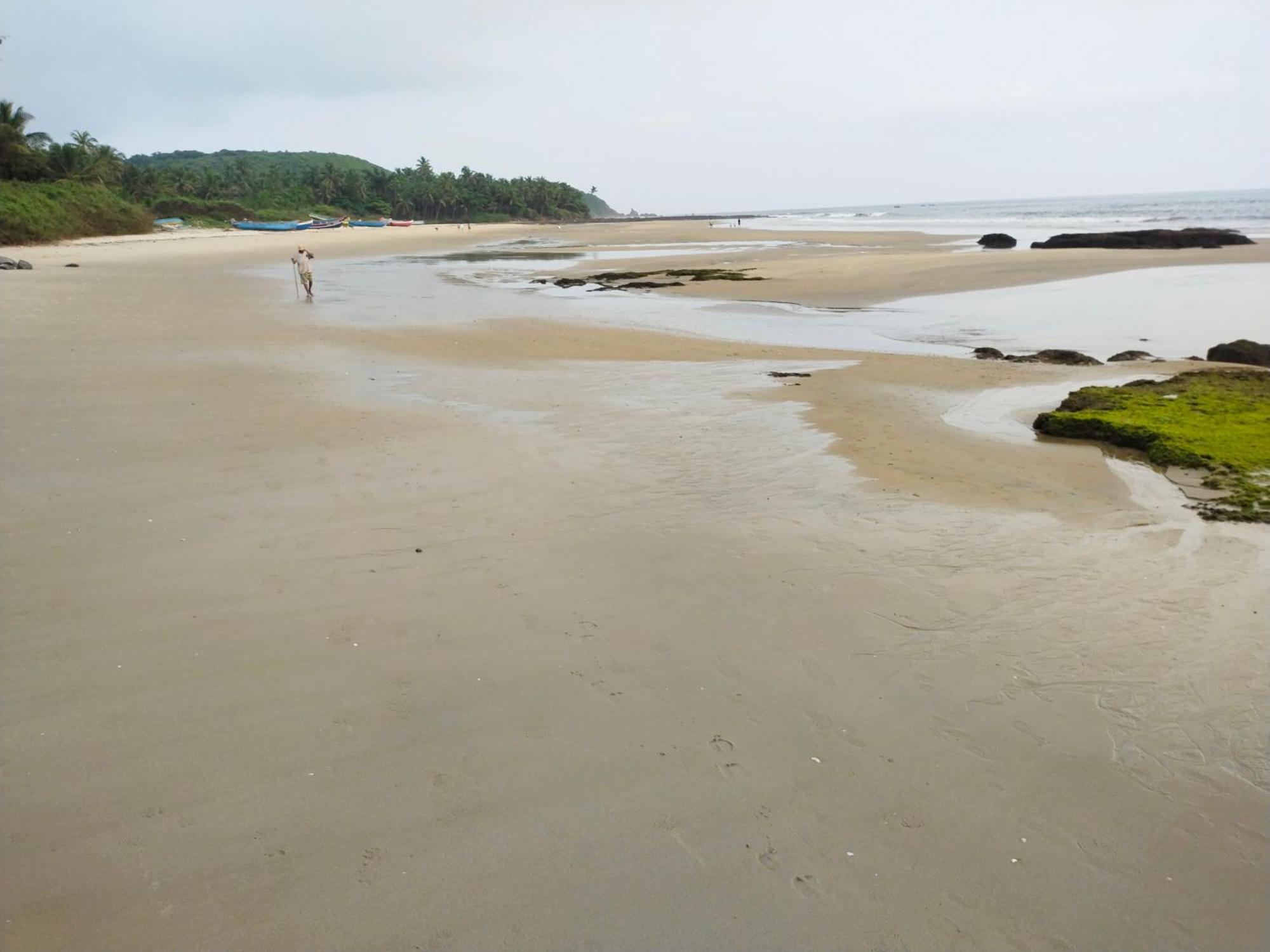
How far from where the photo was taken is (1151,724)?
3588 mm

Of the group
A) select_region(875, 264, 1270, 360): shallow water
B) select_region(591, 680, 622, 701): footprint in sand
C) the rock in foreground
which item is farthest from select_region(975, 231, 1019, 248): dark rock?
select_region(591, 680, 622, 701): footprint in sand

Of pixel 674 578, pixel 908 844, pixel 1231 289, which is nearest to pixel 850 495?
pixel 674 578

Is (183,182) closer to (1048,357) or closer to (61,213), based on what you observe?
(61,213)

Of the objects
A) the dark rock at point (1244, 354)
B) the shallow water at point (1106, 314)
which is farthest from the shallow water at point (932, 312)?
the dark rock at point (1244, 354)

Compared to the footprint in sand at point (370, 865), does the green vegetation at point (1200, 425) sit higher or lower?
lower

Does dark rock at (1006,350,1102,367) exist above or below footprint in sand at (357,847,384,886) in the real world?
below

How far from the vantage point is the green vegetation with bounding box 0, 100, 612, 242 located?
1839 inches

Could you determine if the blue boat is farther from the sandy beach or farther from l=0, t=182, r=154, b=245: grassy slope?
the sandy beach

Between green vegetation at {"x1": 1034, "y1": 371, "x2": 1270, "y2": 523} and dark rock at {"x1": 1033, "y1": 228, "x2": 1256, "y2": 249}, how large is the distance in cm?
3193

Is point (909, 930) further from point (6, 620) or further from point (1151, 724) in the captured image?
point (6, 620)

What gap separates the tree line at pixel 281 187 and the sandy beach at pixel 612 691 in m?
55.9

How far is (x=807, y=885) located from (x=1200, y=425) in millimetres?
7611

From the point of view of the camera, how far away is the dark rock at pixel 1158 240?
3584 centimetres

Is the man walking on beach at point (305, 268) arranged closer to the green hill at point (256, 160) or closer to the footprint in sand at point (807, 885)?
the footprint in sand at point (807, 885)
